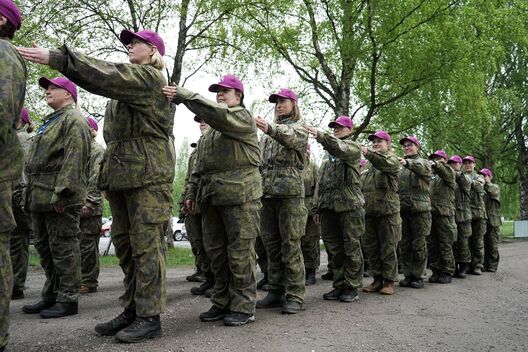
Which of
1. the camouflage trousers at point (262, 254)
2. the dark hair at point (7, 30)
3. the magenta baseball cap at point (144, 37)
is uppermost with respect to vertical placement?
the magenta baseball cap at point (144, 37)

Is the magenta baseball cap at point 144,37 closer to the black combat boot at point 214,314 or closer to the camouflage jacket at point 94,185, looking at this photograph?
the black combat boot at point 214,314

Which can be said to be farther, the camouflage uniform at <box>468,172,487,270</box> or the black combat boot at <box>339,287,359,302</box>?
the camouflage uniform at <box>468,172,487,270</box>

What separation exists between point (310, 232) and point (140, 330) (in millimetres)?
4989

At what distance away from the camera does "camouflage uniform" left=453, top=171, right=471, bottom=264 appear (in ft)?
31.5

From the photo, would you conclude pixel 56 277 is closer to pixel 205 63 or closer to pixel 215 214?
pixel 215 214

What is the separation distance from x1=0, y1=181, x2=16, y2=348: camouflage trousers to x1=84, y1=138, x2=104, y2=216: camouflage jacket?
141 inches

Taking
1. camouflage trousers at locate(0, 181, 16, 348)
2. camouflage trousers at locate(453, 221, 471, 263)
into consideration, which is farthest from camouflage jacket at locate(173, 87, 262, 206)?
camouflage trousers at locate(453, 221, 471, 263)

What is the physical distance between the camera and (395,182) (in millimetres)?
7324

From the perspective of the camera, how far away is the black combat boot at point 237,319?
4.60m

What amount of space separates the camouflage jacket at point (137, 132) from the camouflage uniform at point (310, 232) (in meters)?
4.36

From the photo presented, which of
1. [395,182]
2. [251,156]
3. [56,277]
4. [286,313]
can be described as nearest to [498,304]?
[395,182]

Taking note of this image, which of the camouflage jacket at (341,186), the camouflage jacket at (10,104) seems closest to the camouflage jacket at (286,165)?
the camouflage jacket at (341,186)

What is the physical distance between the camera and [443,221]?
28.9ft

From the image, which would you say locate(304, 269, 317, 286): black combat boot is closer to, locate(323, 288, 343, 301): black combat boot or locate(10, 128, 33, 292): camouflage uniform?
locate(323, 288, 343, 301): black combat boot
